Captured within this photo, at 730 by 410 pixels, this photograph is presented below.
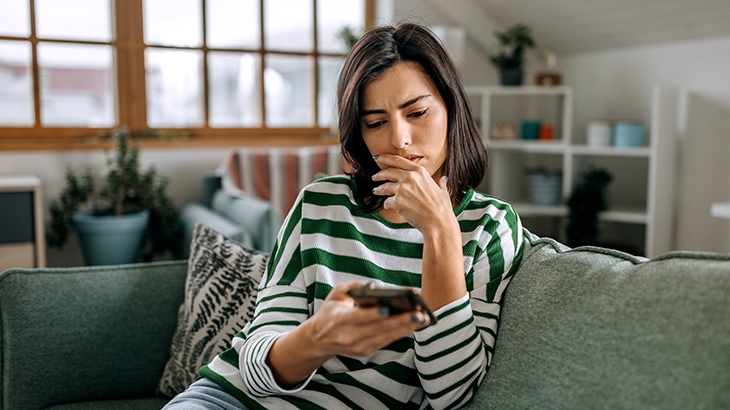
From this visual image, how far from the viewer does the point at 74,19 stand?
3281 mm

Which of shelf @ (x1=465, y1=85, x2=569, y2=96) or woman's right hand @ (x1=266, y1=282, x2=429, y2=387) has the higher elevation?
shelf @ (x1=465, y1=85, x2=569, y2=96)

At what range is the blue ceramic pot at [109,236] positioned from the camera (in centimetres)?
294

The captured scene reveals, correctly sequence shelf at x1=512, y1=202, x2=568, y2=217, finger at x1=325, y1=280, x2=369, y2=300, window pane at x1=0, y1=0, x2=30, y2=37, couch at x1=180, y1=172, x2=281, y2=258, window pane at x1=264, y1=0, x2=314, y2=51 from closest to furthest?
1. finger at x1=325, y1=280, x2=369, y2=300
2. couch at x1=180, y1=172, x2=281, y2=258
3. window pane at x1=0, y1=0, x2=30, y2=37
4. shelf at x1=512, y1=202, x2=568, y2=217
5. window pane at x1=264, y1=0, x2=314, y2=51

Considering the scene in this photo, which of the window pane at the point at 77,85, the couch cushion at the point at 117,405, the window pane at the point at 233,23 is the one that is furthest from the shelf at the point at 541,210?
the couch cushion at the point at 117,405

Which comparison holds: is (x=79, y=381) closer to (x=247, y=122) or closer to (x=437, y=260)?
(x=437, y=260)

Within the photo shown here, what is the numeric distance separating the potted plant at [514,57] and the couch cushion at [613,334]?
2.83m

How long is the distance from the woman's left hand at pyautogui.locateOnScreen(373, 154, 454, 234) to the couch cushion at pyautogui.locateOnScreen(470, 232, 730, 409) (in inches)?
7.5

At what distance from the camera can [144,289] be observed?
155 centimetres

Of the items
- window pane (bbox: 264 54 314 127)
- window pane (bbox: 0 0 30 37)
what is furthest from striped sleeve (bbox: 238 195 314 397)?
window pane (bbox: 264 54 314 127)

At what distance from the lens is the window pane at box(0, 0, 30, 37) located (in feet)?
10.3

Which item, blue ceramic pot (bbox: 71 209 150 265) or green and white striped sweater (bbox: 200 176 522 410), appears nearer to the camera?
green and white striped sweater (bbox: 200 176 522 410)

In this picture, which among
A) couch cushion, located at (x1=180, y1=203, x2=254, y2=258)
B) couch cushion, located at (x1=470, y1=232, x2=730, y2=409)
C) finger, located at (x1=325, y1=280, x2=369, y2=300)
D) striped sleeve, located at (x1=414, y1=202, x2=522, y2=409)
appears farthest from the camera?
couch cushion, located at (x1=180, y1=203, x2=254, y2=258)

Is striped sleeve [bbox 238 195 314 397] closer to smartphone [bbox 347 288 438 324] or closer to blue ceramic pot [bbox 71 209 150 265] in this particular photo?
smartphone [bbox 347 288 438 324]

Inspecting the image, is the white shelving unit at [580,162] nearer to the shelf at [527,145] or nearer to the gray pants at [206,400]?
the shelf at [527,145]
